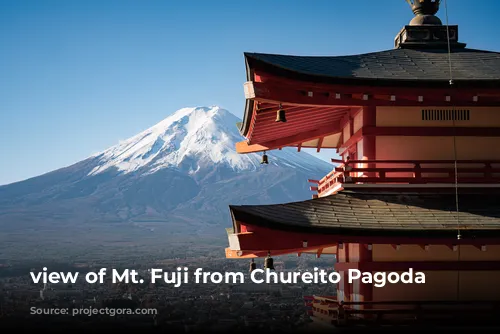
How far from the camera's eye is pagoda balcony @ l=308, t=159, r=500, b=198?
14.6 meters

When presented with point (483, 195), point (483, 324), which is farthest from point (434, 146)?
point (483, 324)

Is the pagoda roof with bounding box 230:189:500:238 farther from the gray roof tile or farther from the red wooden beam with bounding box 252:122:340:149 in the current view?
the red wooden beam with bounding box 252:122:340:149

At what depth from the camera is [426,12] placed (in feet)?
57.4

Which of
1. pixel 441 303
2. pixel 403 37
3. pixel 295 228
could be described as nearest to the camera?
pixel 295 228

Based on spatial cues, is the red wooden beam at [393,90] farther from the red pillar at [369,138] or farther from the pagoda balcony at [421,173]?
the pagoda balcony at [421,173]

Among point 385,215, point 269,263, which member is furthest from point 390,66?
point 269,263

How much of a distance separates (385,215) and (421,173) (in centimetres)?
163

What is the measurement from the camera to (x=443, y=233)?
13.2 metres

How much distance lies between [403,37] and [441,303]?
6.48m

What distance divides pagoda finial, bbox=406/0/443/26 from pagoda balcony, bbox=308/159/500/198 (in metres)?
3.98

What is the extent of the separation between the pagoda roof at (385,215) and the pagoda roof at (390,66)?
7.14 ft

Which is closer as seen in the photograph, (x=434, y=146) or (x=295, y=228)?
(x=295, y=228)

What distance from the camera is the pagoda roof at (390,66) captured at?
13859 mm

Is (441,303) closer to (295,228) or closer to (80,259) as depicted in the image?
(295,228)
